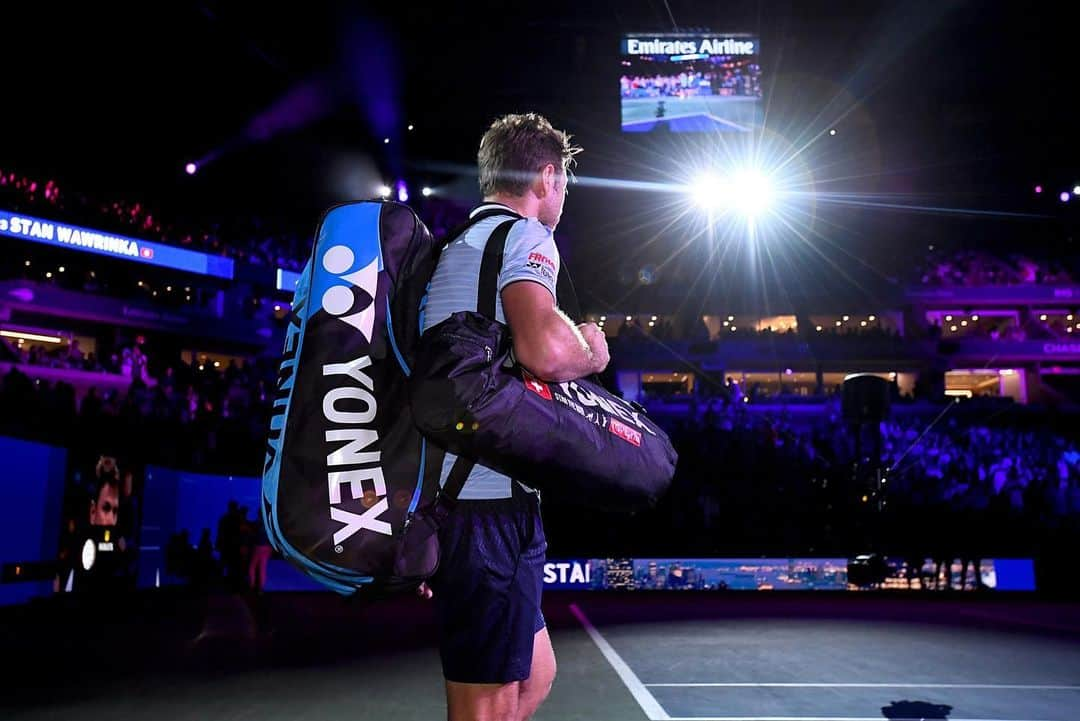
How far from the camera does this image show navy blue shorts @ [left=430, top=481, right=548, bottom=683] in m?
1.76

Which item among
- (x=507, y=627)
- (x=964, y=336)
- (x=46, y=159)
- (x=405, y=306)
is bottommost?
(x=507, y=627)

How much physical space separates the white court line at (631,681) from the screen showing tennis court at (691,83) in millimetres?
21653

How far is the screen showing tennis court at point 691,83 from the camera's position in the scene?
2606cm

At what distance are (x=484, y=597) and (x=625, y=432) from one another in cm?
53

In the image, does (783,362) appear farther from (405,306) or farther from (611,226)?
(405,306)

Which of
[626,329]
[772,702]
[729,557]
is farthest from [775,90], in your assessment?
[772,702]

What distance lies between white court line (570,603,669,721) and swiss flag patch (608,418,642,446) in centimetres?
366

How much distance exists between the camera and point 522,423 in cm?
161

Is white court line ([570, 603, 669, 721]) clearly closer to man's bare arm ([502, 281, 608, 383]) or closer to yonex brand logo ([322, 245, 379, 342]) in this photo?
man's bare arm ([502, 281, 608, 383])

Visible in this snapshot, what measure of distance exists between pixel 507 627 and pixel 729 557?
13.8 meters

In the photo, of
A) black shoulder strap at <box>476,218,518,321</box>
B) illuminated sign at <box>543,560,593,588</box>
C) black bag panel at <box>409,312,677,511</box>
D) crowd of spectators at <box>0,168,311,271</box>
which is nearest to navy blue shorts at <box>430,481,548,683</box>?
black bag panel at <box>409,312,677,511</box>

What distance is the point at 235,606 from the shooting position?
366 inches

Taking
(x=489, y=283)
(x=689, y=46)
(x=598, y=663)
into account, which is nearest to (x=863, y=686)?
(x=598, y=663)

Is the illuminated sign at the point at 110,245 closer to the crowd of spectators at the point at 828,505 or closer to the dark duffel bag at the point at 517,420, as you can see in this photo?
the crowd of spectators at the point at 828,505
